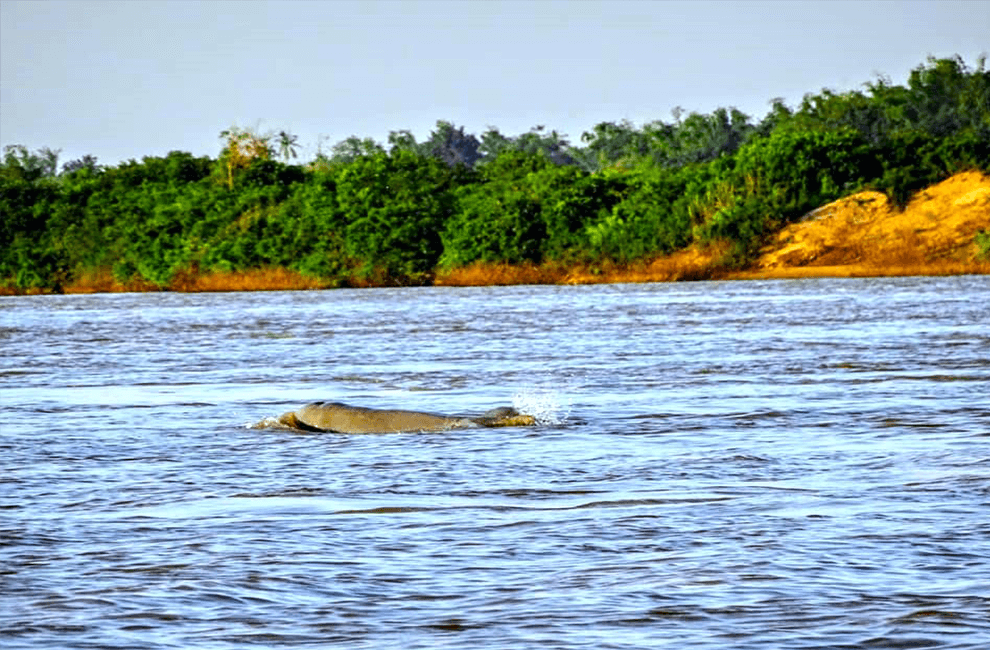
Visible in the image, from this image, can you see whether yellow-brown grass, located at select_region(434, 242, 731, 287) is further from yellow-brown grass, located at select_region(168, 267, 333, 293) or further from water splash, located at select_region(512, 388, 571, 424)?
water splash, located at select_region(512, 388, 571, 424)

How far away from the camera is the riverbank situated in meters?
89.1

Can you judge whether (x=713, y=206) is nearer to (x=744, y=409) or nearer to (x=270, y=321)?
(x=270, y=321)

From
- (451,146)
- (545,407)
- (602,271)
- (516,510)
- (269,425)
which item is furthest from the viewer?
(451,146)

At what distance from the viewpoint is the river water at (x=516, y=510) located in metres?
7.70

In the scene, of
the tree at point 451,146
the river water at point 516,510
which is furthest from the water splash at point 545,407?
the tree at point 451,146

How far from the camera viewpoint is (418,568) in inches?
351

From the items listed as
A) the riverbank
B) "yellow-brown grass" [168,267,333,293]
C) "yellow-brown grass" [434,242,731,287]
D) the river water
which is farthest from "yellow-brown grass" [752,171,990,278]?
the river water

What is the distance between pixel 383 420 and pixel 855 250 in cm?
7663

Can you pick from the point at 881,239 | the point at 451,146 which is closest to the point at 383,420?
the point at 881,239

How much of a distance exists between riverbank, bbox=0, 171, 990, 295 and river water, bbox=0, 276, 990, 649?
65.1 m

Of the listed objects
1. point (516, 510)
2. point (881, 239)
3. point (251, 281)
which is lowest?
point (516, 510)

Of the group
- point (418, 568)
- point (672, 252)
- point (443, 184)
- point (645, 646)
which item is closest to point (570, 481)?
point (418, 568)

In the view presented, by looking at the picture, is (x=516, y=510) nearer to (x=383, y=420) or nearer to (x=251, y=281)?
(x=383, y=420)

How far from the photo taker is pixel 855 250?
90438 mm
